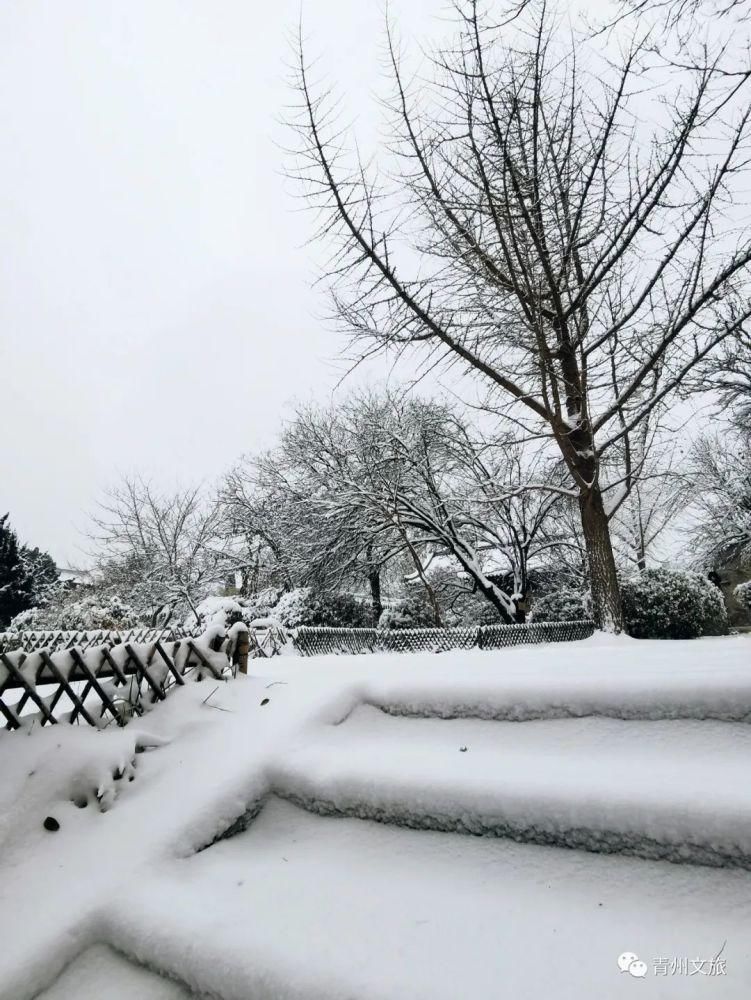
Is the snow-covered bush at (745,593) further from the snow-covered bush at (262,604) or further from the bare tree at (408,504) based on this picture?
the snow-covered bush at (262,604)

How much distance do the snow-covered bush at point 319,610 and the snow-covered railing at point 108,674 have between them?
11.6 metres

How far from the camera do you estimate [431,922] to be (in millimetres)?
1587

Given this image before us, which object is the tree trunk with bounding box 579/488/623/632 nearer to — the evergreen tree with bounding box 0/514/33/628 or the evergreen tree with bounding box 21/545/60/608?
the evergreen tree with bounding box 0/514/33/628

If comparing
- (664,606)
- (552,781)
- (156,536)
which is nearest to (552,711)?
(552,781)

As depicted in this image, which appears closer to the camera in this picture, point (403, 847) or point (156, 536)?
point (403, 847)

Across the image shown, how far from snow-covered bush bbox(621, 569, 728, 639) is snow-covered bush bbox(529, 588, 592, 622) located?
3.46 meters

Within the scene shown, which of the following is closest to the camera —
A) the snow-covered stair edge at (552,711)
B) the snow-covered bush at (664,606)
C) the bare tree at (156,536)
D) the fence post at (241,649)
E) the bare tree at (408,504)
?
the snow-covered stair edge at (552,711)

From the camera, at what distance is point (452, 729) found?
2605 mm

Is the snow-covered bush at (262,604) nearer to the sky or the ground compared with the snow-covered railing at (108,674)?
nearer to the ground

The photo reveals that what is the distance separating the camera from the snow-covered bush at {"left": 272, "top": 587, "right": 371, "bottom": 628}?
14898 millimetres

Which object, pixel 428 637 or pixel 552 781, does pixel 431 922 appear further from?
pixel 428 637

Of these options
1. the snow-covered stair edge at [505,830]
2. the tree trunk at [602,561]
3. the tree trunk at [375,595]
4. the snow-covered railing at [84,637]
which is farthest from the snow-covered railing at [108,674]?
the tree trunk at [375,595]

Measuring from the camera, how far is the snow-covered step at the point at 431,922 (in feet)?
4.39

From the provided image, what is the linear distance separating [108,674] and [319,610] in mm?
14295
